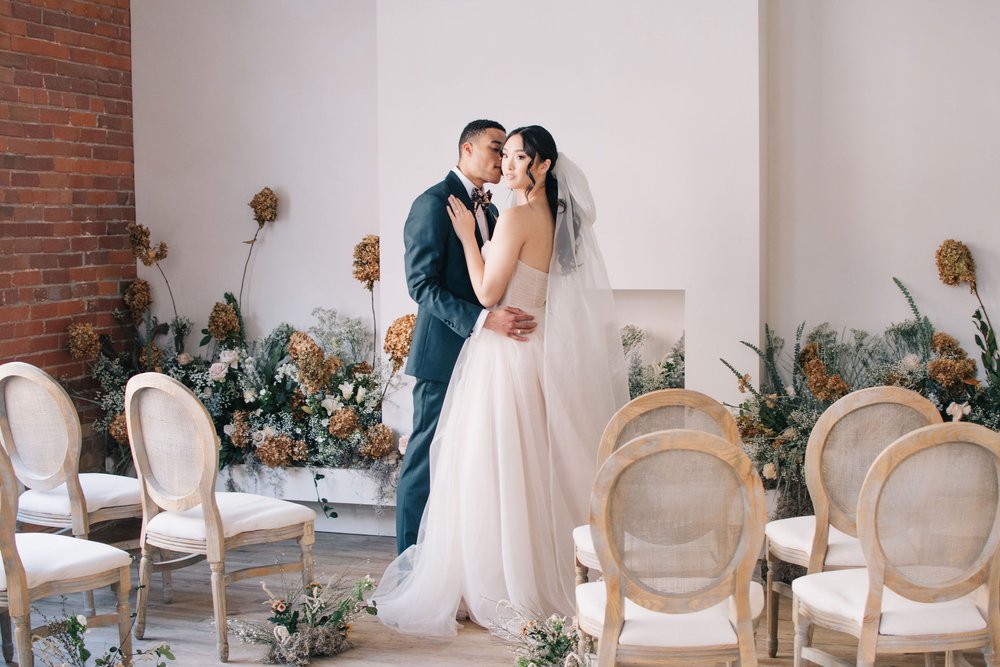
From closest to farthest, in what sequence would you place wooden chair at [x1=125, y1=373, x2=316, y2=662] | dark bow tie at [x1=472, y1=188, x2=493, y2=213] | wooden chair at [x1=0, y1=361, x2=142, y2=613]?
wooden chair at [x1=125, y1=373, x2=316, y2=662] < wooden chair at [x1=0, y1=361, x2=142, y2=613] < dark bow tie at [x1=472, y1=188, x2=493, y2=213]

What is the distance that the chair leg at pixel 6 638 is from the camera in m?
3.78

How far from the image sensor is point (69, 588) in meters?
3.49

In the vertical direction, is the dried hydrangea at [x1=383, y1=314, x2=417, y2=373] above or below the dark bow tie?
below

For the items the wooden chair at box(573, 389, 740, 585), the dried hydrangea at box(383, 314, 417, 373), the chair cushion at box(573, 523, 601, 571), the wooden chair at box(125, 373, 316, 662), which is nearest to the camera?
the wooden chair at box(573, 389, 740, 585)

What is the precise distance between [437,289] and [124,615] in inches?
65.2

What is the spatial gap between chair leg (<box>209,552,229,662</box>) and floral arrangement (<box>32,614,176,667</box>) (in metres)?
0.23

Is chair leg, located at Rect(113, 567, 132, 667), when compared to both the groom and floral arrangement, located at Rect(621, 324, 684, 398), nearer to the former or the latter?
the groom

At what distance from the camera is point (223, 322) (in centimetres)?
609

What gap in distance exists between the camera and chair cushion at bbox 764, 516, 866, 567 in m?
3.47

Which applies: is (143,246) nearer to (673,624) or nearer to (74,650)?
(74,650)

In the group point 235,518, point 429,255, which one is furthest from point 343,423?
point 235,518

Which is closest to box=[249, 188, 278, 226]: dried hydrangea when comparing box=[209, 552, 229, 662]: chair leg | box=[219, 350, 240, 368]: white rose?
box=[219, 350, 240, 368]: white rose

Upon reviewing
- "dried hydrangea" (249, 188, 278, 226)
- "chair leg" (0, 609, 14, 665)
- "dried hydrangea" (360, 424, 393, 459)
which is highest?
"dried hydrangea" (249, 188, 278, 226)

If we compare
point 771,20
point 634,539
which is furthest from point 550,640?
point 771,20
